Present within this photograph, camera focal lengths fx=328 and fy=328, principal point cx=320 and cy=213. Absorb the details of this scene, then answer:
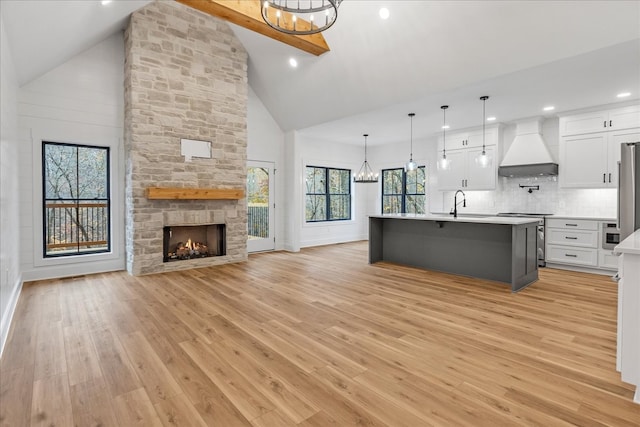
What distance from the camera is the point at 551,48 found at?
12.2ft

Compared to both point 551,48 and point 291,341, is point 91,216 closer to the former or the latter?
point 291,341

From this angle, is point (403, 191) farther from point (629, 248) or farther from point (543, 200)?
point (629, 248)

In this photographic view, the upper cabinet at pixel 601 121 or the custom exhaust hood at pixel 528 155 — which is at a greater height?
the upper cabinet at pixel 601 121

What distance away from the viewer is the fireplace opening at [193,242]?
5867mm

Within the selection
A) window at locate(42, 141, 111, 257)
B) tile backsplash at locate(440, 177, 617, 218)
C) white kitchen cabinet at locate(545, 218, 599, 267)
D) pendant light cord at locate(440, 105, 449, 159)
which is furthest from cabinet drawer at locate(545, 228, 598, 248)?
window at locate(42, 141, 111, 257)

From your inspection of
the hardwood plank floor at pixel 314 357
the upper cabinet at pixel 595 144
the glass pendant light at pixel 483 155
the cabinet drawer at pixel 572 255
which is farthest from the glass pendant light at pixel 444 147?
the cabinet drawer at pixel 572 255

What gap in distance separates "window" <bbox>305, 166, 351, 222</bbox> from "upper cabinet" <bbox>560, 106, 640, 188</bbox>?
207 inches

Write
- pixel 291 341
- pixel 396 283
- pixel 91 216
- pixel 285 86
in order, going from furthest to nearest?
pixel 285 86
pixel 91 216
pixel 396 283
pixel 291 341

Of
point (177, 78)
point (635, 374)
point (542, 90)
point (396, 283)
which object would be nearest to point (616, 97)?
point (542, 90)

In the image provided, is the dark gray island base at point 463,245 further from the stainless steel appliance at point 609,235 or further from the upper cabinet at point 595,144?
the upper cabinet at point 595,144

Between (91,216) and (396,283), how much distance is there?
201 inches

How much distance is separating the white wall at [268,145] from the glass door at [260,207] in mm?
138

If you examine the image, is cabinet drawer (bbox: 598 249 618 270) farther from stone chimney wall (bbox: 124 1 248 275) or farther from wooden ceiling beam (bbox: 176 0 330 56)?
stone chimney wall (bbox: 124 1 248 275)

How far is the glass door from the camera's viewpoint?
24.6 ft
